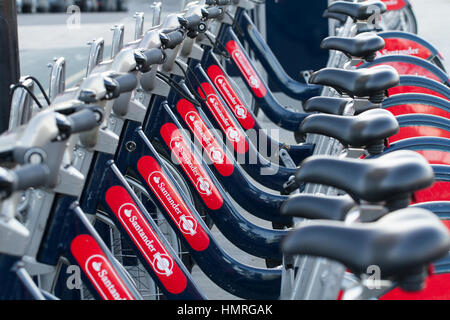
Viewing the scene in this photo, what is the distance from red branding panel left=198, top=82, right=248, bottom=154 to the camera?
12.8 feet

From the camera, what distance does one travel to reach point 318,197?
168 cm

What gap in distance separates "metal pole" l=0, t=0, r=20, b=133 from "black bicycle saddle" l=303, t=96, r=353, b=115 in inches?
60.0

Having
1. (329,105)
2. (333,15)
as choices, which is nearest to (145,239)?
(329,105)

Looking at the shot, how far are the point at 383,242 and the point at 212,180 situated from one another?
2.01 m

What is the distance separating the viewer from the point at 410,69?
403 centimetres

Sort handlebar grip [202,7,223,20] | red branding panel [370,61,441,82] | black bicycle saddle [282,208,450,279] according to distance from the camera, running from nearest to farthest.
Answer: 1. black bicycle saddle [282,208,450,279]
2. handlebar grip [202,7,223,20]
3. red branding panel [370,61,441,82]

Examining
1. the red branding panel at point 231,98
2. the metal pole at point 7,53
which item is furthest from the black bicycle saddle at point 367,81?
the metal pole at point 7,53

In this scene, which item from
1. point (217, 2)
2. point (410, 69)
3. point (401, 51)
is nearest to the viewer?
point (410, 69)

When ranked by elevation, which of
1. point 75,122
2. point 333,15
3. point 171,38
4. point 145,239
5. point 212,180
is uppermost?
point 75,122

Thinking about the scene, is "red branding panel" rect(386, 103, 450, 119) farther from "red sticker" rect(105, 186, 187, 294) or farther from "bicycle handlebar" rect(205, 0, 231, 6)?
"red sticker" rect(105, 186, 187, 294)

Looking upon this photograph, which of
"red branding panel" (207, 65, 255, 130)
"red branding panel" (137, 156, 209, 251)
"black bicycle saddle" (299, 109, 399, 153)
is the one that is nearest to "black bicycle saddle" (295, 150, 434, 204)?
"black bicycle saddle" (299, 109, 399, 153)

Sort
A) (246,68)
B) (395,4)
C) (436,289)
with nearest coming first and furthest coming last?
1. (436,289)
2. (246,68)
3. (395,4)

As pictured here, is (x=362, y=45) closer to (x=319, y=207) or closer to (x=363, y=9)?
(x=363, y=9)

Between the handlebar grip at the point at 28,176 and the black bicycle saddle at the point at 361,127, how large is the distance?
0.88 meters
